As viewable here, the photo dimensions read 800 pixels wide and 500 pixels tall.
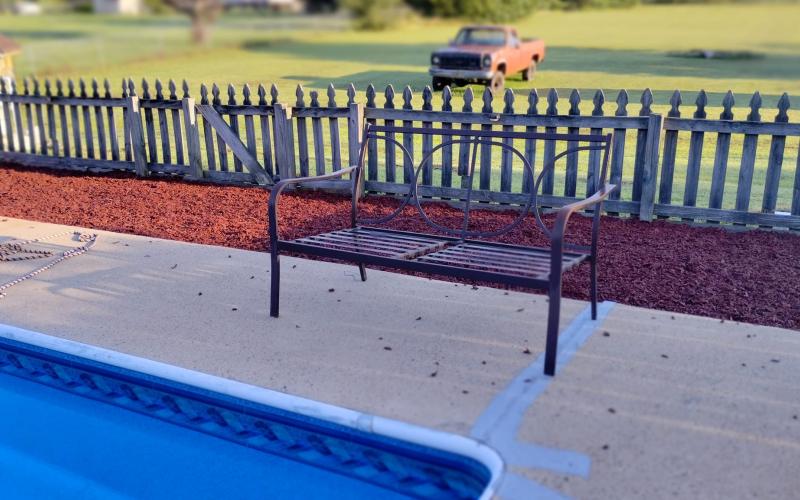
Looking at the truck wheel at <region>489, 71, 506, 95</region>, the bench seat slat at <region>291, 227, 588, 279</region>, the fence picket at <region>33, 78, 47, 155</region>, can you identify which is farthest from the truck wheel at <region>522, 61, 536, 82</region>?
the fence picket at <region>33, 78, 47, 155</region>

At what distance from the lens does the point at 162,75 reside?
10516mm

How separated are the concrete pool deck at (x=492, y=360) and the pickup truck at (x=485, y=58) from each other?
14.0 feet

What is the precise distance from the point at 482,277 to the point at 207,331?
66.1 inches

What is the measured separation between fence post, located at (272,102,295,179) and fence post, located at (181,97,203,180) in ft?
3.62

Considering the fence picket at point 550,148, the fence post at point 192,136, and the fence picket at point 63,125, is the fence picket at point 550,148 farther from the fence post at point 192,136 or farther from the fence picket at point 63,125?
the fence picket at point 63,125

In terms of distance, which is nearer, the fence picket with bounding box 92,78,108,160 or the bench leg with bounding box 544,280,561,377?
the bench leg with bounding box 544,280,561,377

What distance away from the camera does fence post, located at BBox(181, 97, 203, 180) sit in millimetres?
8211

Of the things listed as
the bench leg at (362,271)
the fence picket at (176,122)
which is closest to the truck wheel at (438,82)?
the fence picket at (176,122)

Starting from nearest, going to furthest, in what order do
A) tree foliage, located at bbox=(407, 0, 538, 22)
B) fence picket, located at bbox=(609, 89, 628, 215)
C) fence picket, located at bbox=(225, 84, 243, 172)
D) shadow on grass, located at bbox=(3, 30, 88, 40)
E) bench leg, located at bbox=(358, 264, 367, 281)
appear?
bench leg, located at bbox=(358, 264, 367, 281), fence picket, located at bbox=(609, 89, 628, 215), fence picket, located at bbox=(225, 84, 243, 172), tree foliage, located at bbox=(407, 0, 538, 22), shadow on grass, located at bbox=(3, 30, 88, 40)

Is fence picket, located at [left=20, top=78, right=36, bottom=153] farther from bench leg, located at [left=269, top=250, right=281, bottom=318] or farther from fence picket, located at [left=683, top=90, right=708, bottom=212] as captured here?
fence picket, located at [left=683, top=90, right=708, bottom=212]

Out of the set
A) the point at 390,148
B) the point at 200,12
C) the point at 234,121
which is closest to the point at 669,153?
the point at 390,148

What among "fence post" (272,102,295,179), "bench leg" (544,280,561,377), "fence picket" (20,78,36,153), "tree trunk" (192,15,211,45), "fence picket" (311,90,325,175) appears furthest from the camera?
"tree trunk" (192,15,211,45)

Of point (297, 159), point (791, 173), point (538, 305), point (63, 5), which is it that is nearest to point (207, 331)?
point (538, 305)

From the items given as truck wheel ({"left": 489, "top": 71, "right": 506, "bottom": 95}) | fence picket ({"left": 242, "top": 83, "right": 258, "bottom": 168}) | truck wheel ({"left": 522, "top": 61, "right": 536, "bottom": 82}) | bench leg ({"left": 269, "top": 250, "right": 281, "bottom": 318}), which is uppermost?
truck wheel ({"left": 522, "top": 61, "right": 536, "bottom": 82})
